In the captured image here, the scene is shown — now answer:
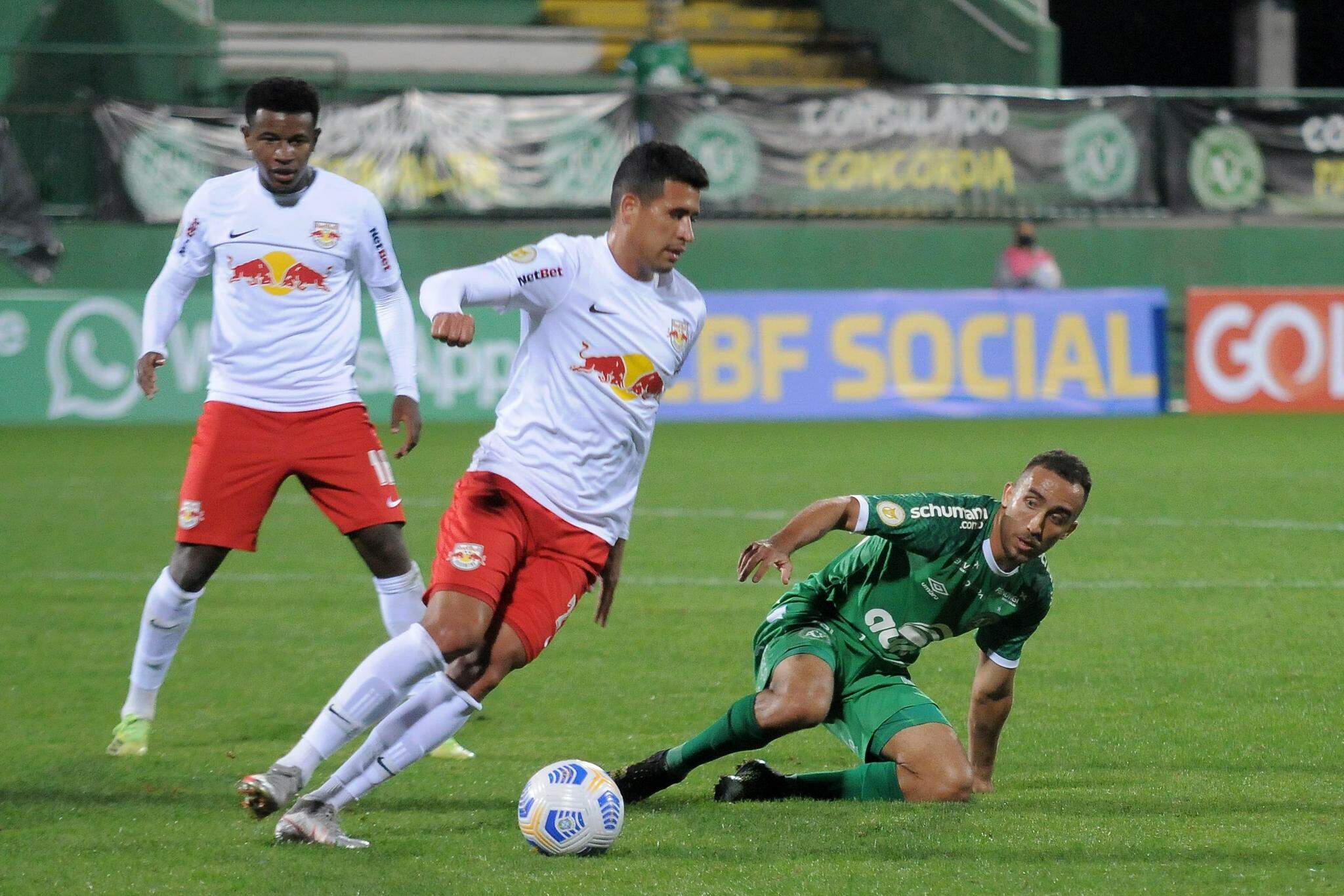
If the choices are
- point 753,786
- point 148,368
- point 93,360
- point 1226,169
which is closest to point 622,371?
point 753,786

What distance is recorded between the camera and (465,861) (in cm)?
438

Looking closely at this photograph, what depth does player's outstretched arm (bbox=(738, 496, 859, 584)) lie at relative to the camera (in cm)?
446

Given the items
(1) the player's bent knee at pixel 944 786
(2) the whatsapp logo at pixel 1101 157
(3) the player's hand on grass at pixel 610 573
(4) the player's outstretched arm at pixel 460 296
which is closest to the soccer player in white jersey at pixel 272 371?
(3) the player's hand on grass at pixel 610 573

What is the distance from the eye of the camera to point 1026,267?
64.3 ft

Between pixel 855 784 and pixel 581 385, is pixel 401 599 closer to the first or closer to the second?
pixel 581 385

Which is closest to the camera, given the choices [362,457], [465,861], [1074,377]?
[465,861]

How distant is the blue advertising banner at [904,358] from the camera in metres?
17.1

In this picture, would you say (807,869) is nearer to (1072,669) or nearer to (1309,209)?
(1072,669)

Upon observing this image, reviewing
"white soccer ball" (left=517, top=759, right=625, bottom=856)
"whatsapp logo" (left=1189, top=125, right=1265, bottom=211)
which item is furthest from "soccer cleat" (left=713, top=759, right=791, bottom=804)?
"whatsapp logo" (left=1189, top=125, right=1265, bottom=211)

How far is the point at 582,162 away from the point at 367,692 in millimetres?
15473

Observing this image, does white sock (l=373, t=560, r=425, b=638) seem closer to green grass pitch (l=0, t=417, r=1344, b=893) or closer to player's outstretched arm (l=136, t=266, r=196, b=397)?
green grass pitch (l=0, t=417, r=1344, b=893)

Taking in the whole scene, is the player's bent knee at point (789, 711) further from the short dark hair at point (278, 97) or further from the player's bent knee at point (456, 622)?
the short dark hair at point (278, 97)

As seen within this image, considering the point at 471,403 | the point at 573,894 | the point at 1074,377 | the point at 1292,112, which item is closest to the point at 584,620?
the point at 573,894

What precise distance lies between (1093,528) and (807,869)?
6.68 meters
